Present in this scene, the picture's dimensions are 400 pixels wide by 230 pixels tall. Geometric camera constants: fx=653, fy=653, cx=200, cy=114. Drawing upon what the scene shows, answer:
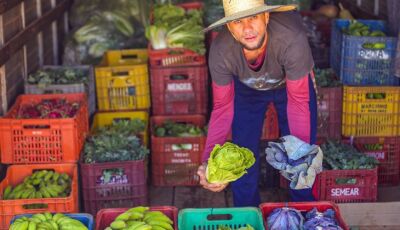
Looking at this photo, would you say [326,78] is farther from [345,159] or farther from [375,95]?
[345,159]

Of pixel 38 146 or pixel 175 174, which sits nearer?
pixel 38 146

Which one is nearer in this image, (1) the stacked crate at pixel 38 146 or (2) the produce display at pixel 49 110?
(1) the stacked crate at pixel 38 146

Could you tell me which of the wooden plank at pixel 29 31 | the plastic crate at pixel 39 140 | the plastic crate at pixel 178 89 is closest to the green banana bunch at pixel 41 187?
the plastic crate at pixel 39 140

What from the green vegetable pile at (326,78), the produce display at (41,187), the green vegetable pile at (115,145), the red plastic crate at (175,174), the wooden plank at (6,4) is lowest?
the red plastic crate at (175,174)

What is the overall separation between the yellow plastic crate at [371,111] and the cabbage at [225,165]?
7.77ft

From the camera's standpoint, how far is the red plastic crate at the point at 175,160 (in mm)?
5840

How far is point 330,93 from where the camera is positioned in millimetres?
5875

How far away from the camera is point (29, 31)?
614 cm

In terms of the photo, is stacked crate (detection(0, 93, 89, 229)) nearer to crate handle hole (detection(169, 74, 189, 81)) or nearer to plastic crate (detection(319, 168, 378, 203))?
crate handle hole (detection(169, 74, 189, 81))

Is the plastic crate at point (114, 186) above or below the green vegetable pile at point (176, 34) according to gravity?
below

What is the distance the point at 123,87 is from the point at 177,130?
742mm

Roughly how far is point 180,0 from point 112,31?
1.22 metres

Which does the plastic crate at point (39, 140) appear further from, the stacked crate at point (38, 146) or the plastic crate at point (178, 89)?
the plastic crate at point (178, 89)

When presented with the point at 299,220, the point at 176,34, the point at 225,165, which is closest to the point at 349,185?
the point at 299,220
